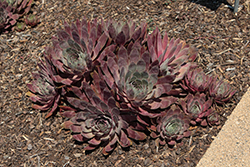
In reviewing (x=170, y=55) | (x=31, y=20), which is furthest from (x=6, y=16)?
(x=170, y=55)

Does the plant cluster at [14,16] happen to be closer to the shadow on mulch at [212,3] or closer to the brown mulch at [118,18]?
the brown mulch at [118,18]

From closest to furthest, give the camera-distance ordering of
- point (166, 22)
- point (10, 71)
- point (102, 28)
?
point (102, 28), point (10, 71), point (166, 22)

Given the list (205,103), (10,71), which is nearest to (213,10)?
(205,103)

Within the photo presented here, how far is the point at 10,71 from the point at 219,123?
2951 mm

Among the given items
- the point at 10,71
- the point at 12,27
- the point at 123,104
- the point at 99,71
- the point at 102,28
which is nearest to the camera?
the point at 123,104

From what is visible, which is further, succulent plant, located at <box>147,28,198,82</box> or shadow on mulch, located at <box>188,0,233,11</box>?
shadow on mulch, located at <box>188,0,233,11</box>

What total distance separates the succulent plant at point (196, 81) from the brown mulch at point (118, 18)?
1.23ft

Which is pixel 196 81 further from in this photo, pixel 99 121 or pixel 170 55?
pixel 99 121

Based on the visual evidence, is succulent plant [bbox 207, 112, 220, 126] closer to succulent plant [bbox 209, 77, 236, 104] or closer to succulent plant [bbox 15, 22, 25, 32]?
succulent plant [bbox 209, 77, 236, 104]

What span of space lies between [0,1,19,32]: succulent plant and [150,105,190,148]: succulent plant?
2894mm

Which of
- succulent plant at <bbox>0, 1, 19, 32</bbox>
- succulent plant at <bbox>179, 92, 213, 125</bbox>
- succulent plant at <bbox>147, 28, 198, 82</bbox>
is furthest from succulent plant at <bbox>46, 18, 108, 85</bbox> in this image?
succulent plant at <bbox>0, 1, 19, 32</bbox>

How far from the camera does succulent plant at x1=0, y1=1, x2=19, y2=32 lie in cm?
391

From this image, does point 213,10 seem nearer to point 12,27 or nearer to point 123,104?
point 123,104

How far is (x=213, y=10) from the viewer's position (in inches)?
151
